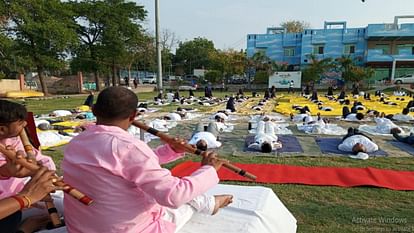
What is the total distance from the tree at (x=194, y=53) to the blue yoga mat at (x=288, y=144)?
1699 inches

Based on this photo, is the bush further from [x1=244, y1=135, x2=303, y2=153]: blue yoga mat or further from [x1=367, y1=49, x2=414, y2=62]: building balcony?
[x1=244, y1=135, x2=303, y2=153]: blue yoga mat

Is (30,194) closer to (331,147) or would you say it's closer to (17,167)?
(17,167)

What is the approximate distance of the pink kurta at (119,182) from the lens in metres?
1.49

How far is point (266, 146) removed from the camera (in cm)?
591

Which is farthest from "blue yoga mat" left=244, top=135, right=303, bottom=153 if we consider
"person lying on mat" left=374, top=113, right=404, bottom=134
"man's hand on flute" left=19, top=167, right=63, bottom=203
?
"man's hand on flute" left=19, top=167, right=63, bottom=203

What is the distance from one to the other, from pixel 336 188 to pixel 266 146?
1929 mm

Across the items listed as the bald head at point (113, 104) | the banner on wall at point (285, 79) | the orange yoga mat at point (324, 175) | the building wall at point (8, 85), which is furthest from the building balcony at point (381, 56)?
the bald head at point (113, 104)

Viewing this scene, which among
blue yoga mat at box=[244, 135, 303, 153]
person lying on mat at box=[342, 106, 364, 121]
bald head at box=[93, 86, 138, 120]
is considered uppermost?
bald head at box=[93, 86, 138, 120]

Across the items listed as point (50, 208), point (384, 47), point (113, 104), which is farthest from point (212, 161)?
point (384, 47)

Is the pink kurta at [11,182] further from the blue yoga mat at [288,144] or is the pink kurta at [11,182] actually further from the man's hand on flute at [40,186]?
the blue yoga mat at [288,144]

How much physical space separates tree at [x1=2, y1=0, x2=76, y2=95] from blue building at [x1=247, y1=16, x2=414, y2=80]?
60.4ft

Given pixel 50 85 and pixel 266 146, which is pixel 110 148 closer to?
pixel 266 146

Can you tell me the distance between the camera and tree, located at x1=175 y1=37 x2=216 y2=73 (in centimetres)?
5041

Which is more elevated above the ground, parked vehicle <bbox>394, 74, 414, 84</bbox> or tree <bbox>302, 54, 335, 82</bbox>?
tree <bbox>302, 54, 335, 82</bbox>
